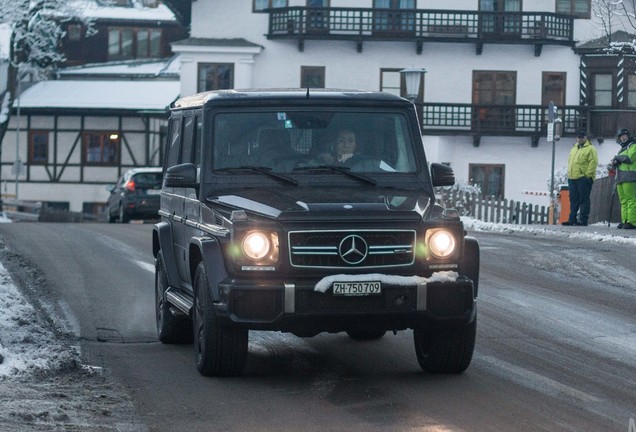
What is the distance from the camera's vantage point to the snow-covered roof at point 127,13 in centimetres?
7244

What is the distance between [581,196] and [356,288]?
21.0 m

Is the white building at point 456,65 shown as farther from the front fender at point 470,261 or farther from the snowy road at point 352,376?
the front fender at point 470,261

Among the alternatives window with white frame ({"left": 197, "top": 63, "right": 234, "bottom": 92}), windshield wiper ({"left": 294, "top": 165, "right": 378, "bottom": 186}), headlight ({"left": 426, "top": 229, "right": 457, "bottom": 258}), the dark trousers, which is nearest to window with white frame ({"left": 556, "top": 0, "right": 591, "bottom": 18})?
window with white frame ({"left": 197, "top": 63, "right": 234, "bottom": 92})

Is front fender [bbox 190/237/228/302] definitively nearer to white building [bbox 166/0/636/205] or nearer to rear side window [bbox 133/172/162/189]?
rear side window [bbox 133/172/162/189]

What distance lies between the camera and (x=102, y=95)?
66.2 metres

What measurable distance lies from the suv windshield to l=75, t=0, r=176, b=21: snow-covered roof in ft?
206

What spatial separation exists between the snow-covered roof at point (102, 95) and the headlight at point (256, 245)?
55001 millimetres

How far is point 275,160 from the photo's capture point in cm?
1023

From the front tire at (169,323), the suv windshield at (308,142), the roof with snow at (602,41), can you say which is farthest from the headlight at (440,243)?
the roof with snow at (602,41)

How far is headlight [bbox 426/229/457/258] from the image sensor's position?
362 inches

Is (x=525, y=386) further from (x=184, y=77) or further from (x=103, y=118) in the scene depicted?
(x=103, y=118)

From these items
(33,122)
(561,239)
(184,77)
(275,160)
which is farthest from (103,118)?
(275,160)

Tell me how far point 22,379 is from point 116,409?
1190 millimetres

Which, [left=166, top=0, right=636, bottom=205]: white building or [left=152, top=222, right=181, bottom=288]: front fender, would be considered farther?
[left=166, top=0, right=636, bottom=205]: white building
